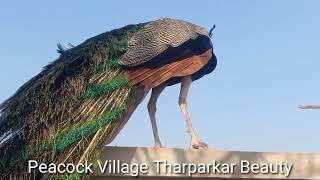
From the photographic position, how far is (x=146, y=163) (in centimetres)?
741

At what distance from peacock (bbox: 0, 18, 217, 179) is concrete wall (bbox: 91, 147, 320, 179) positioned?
33cm

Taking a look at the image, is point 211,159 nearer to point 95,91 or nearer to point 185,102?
point 185,102

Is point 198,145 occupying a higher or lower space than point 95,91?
lower

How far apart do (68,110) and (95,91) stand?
1.35 ft

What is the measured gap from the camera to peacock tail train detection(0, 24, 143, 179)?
23.2 ft

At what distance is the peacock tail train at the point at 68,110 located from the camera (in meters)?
7.09

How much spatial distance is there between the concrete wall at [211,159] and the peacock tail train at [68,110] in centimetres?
36

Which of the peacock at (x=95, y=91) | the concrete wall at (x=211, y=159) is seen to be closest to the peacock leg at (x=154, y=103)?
the peacock at (x=95, y=91)

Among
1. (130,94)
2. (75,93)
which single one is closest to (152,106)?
(130,94)

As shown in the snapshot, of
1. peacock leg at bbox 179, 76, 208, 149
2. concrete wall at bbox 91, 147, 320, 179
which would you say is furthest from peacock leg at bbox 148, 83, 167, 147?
concrete wall at bbox 91, 147, 320, 179

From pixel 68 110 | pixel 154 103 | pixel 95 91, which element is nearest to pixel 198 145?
pixel 154 103

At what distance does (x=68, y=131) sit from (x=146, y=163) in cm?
101

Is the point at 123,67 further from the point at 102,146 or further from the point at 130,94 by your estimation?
the point at 102,146

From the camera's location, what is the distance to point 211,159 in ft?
24.6
